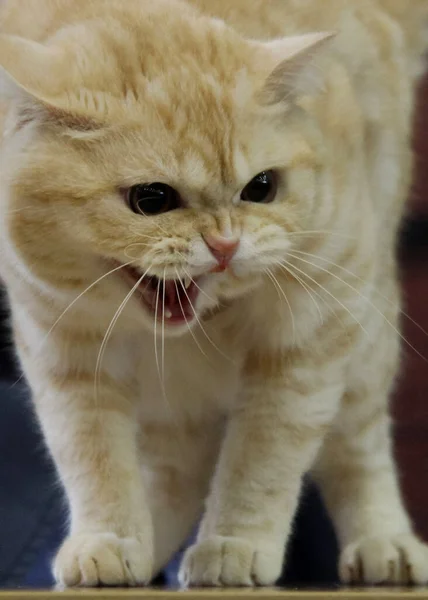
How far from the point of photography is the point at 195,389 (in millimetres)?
1332

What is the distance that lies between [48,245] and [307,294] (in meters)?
0.34

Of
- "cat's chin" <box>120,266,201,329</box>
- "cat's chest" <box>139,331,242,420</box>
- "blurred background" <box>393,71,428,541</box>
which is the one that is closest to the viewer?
"cat's chin" <box>120,266,201,329</box>

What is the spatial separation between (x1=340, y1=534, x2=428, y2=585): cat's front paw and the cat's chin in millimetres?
409

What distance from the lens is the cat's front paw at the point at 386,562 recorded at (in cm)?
120

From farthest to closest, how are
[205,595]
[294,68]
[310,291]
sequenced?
[310,291]
[294,68]
[205,595]

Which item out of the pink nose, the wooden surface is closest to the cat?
the pink nose

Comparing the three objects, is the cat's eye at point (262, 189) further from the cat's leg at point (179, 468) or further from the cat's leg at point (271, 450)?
the cat's leg at point (179, 468)

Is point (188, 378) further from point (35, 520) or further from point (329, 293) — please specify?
point (35, 520)

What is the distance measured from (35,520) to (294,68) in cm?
83

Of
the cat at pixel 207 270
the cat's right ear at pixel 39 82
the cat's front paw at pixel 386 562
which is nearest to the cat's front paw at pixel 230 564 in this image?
the cat at pixel 207 270

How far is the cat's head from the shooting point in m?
1.00

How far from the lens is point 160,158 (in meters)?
1.01

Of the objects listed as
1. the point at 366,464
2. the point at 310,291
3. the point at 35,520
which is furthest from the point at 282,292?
→ the point at 35,520

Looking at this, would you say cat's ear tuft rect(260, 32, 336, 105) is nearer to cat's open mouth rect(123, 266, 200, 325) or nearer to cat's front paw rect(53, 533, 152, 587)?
cat's open mouth rect(123, 266, 200, 325)
